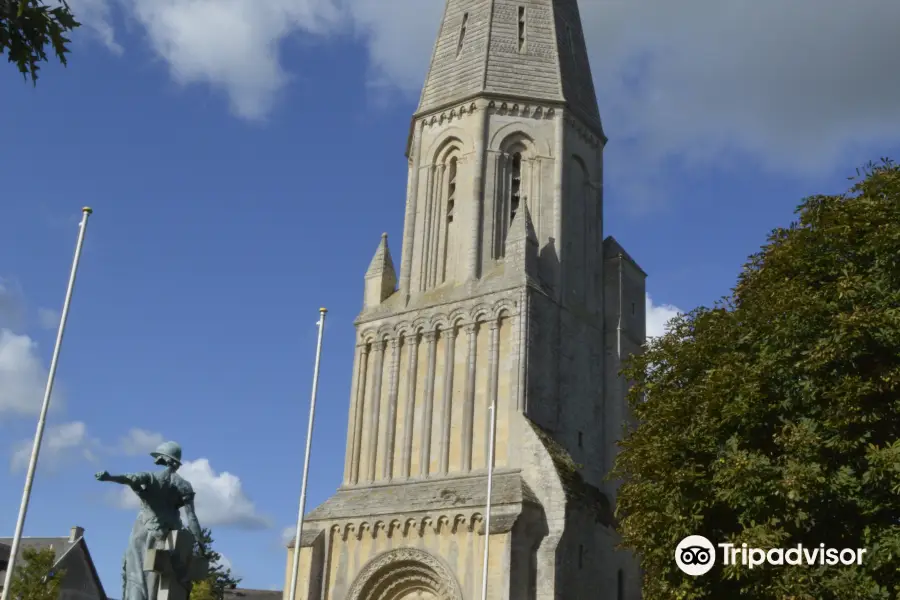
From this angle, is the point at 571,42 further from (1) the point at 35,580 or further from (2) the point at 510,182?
(1) the point at 35,580

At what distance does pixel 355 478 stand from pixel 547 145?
13.4m

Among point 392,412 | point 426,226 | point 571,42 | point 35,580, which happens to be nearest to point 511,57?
point 571,42

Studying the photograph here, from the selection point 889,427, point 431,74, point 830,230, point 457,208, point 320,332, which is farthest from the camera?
point 431,74

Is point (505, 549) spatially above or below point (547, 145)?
below

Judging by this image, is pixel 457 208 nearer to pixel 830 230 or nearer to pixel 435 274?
pixel 435 274

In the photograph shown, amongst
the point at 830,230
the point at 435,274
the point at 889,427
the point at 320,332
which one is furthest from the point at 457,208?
the point at 889,427

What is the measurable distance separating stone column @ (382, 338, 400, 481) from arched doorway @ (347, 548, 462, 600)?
10.4ft

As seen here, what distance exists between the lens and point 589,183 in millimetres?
37875

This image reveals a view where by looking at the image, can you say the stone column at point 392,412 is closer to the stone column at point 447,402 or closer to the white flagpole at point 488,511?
the stone column at point 447,402

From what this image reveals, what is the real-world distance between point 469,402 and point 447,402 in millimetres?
826

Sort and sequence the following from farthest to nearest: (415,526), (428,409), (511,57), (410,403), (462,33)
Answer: (462,33) → (511,57) → (410,403) → (428,409) → (415,526)

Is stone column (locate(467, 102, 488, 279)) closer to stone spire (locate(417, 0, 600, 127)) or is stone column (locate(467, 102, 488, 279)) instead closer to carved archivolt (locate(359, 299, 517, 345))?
stone spire (locate(417, 0, 600, 127))

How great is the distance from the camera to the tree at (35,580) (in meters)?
30.8

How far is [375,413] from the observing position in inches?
1366
